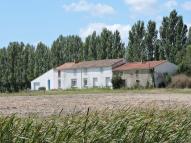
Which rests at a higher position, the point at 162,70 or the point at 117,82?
the point at 162,70

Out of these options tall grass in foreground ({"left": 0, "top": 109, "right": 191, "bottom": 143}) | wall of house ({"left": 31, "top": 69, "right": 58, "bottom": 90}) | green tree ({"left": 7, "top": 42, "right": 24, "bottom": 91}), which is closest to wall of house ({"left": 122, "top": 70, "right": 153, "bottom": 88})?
wall of house ({"left": 31, "top": 69, "right": 58, "bottom": 90})

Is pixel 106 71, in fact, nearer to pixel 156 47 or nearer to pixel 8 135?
pixel 156 47

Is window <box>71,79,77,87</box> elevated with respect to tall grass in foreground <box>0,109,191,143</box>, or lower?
elevated

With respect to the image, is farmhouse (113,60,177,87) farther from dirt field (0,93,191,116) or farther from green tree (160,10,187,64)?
dirt field (0,93,191,116)

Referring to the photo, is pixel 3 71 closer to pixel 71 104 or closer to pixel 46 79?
pixel 46 79

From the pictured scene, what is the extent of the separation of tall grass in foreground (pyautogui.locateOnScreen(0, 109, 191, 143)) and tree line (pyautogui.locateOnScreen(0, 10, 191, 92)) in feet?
289

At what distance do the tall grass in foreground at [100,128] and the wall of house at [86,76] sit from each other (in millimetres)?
97583

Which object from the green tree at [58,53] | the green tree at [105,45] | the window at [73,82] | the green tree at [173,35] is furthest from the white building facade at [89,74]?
the green tree at [58,53]

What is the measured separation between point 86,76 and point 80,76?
6.89 ft

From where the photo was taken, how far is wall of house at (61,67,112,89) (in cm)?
11188

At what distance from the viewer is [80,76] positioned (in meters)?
118

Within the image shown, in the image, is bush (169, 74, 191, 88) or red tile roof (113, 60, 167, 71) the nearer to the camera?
bush (169, 74, 191, 88)

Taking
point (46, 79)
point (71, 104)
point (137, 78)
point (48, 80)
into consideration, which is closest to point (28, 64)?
point (46, 79)

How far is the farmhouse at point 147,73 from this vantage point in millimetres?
100000
